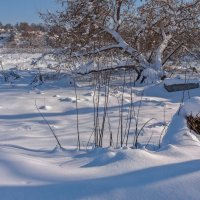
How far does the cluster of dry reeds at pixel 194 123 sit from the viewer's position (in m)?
3.54

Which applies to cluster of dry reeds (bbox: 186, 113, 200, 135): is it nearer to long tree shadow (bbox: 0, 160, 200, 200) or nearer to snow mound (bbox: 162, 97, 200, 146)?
snow mound (bbox: 162, 97, 200, 146)

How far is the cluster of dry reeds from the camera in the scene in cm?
354

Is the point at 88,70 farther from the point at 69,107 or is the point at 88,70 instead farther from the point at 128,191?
the point at 128,191

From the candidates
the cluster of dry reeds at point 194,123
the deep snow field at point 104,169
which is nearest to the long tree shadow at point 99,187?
the deep snow field at point 104,169

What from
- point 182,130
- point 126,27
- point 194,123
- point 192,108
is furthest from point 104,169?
point 126,27

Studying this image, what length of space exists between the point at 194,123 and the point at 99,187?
5.93 ft

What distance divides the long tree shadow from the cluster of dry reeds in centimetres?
136

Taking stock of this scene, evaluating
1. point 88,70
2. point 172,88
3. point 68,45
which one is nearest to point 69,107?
point 172,88

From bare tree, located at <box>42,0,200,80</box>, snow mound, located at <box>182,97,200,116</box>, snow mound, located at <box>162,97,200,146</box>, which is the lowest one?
snow mound, located at <box>162,97,200,146</box>

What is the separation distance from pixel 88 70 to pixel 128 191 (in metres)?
7.32

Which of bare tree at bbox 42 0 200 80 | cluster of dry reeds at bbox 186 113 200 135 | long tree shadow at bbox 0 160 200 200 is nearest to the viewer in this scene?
long tree shadow at bbox 0 160 200 200

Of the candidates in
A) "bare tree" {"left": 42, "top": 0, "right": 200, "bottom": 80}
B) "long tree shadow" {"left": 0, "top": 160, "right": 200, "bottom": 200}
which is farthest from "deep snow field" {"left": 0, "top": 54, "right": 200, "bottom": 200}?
"bare tree" {"left": 42, "top": 0, "right": 200, "bottom": 80}

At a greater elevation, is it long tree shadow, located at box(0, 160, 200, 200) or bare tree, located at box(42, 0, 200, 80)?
bare tree, located at box(42, 0, 200, 80)

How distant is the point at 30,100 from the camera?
6.59 m
